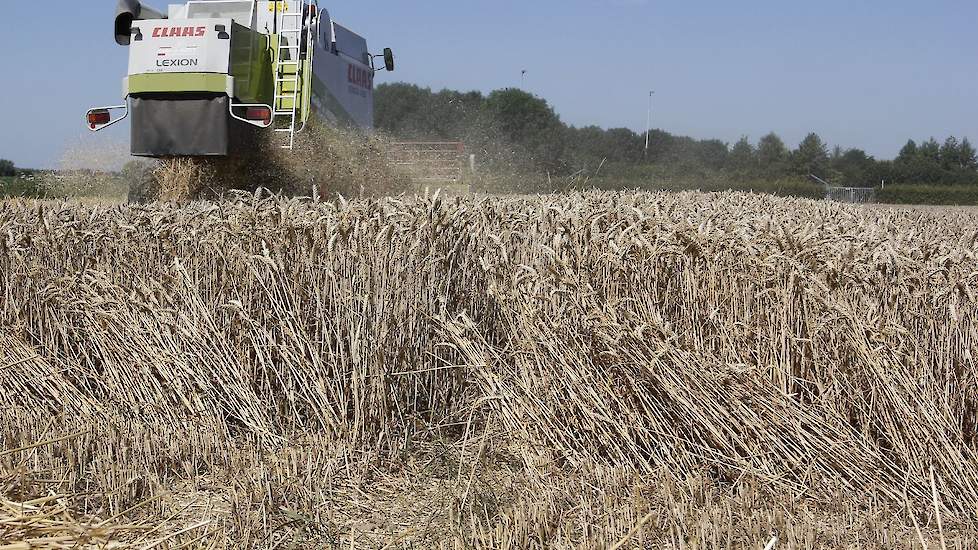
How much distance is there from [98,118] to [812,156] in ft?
132

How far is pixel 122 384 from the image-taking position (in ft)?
14.3

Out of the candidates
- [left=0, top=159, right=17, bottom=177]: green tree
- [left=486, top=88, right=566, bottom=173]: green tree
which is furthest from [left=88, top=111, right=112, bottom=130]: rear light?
[left=0, top=159, right=17, bottom=177]: green tree

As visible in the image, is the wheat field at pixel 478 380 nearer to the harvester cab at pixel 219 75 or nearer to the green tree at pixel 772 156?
the harvester cab at pixel 219 75

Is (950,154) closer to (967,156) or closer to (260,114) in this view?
(967,156)

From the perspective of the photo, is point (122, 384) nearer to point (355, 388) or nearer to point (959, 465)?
point (355, 388)

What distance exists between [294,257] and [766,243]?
2041 mm

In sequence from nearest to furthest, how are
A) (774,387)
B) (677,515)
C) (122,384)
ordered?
(677,515) < (774,387) < (122,384)

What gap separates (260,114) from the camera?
31.6 feet

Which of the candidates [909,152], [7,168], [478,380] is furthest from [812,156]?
[478,380]

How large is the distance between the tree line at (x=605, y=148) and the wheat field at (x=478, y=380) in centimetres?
754

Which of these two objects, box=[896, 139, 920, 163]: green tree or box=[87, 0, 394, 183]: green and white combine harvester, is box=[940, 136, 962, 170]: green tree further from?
box=[87, 0, 394, 183]: green and white combine harvester

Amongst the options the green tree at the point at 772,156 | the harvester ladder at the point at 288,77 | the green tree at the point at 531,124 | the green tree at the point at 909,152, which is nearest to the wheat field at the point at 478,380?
the harvester ladder at the point at 288,77

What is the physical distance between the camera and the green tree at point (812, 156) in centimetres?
4342

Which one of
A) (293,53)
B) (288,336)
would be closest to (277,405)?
(288,336)
